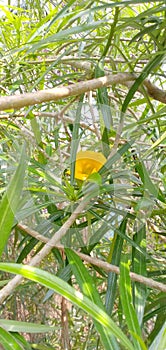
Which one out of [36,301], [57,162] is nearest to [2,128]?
[57,162]

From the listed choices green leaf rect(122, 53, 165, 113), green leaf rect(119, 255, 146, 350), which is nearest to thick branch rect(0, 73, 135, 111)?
green leaf rect(122, 53, 165, 113)

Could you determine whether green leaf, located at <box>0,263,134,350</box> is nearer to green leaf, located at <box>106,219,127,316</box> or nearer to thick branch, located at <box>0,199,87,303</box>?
thick branch, located at <box>0,199,87,303</box>

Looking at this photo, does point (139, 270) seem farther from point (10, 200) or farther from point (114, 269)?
point (10, 200)

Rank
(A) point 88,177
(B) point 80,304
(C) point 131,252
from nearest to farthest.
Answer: (B) point 80,304, (A) point 88,177, (C) point 131,252

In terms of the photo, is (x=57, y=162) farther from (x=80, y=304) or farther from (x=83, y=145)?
(x=80, y=304)

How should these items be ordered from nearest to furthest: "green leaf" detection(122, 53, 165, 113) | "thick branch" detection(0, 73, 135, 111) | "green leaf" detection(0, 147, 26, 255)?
"thick branch" detection(0, 73, 135, 111) → "green leaf" detection(0, 147, 26, 255) → "green leaf" detection(122, 53, 165, 113)

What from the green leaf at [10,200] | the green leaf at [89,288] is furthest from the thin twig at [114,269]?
the green leaf at [10,200]

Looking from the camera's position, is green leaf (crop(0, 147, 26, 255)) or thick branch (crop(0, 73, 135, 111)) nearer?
thick branch (crop(0, 73, 135, 111))

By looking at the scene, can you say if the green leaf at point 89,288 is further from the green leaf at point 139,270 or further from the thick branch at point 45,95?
the thick branch at point 45,95
